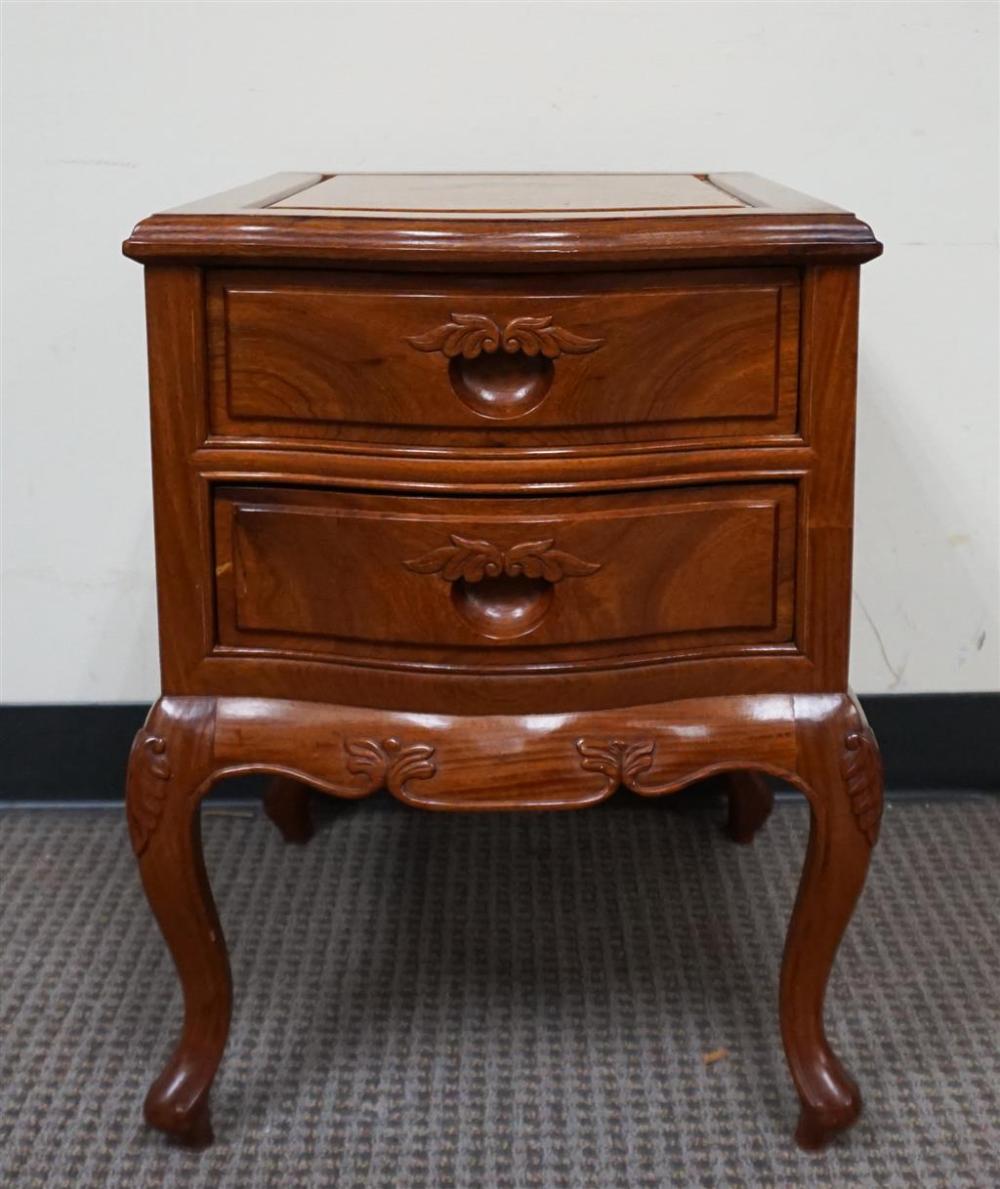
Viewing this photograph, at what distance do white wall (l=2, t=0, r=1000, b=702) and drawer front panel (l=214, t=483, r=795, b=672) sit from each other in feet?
2.04

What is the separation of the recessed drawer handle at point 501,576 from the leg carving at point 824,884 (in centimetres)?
19

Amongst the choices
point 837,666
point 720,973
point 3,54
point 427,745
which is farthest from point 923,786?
point 3,54

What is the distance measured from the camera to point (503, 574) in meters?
0.99

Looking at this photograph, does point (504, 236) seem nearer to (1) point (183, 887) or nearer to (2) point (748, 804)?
(1) point (183, 887)

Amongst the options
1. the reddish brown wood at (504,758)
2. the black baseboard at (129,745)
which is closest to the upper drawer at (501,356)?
the reddish brown wood at (504,758)

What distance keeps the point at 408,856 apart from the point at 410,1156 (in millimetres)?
477

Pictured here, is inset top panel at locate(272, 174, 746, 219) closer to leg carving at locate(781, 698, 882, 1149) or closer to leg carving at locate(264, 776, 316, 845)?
leg carving at locate(781, 698, 882, 1149)

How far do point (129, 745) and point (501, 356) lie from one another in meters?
0.87

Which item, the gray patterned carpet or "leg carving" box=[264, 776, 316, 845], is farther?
"leg carving" box=[264, 776, 316, 845]

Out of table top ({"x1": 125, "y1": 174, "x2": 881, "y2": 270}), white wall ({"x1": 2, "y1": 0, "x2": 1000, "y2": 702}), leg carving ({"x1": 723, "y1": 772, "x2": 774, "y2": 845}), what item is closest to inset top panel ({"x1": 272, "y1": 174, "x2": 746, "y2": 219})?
table top ({"x1": 125, "y1": 174, "x2": 881, "y2": 270})

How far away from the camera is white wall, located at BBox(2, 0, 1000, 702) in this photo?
1473 mm

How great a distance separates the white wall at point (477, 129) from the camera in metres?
1.47

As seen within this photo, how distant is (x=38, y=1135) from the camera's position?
3.69ft

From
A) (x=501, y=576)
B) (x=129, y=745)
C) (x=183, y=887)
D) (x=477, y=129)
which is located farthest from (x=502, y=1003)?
(x=477, y=129)
